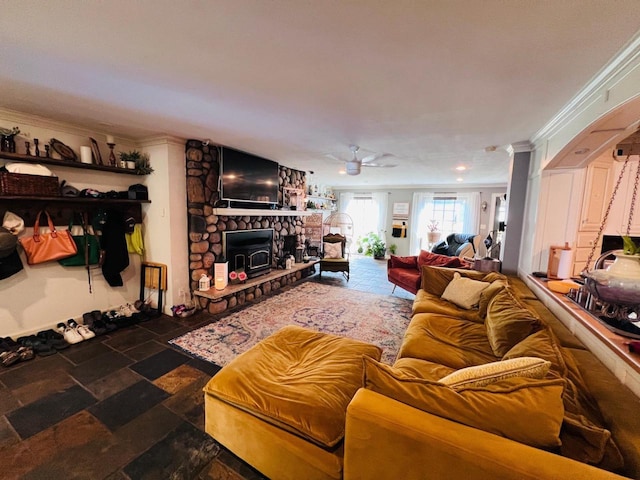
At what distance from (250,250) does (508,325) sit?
3.50 metres

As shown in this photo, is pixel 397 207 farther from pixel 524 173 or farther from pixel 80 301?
pixel 80 301

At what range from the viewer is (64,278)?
2.94 m

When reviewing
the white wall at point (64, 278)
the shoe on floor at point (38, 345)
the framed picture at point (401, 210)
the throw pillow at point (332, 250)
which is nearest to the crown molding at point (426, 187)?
the framed picture at point (401, 210)

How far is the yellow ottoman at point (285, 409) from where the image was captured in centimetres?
119

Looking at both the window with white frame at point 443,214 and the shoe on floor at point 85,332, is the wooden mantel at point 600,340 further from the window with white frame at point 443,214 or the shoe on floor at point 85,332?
the window with white frame at point 443,214

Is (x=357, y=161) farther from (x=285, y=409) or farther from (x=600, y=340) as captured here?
(x=285, y=409)

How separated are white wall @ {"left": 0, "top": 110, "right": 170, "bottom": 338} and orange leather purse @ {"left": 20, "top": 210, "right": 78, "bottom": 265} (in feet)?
0.41

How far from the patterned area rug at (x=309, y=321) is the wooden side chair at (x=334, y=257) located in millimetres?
702

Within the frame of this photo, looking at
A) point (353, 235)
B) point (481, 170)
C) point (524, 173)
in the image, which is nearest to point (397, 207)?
point (353, 235)

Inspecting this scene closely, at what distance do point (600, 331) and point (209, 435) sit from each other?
2.37 m

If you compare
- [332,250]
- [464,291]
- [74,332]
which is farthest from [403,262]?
[74,332]

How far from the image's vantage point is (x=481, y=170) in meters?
4.92

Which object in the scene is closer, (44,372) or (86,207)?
(44,372)

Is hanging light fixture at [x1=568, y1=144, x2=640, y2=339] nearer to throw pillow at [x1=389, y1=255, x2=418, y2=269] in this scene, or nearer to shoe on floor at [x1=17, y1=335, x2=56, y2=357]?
throw pillow at [x1=389, y1=255, x2=418, y2=269]
